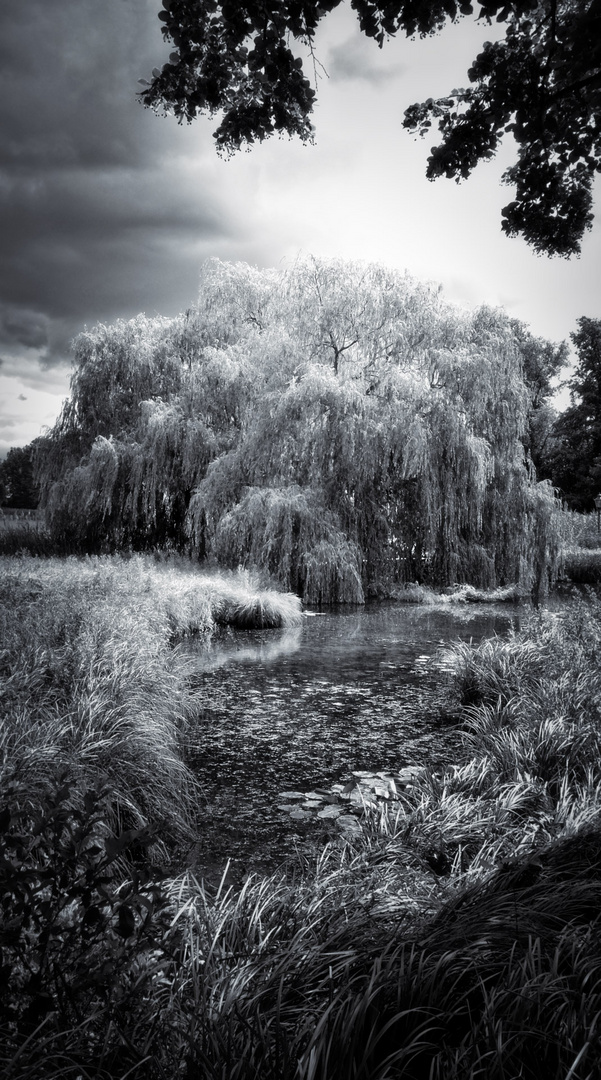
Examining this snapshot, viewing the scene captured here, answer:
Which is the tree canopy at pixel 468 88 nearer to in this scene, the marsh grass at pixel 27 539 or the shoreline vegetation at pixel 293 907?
the shoreline vegetation at pixel 293 907

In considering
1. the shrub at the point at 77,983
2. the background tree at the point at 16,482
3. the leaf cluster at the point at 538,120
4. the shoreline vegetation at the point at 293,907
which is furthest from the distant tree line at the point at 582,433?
the shrub at the point at 77,983

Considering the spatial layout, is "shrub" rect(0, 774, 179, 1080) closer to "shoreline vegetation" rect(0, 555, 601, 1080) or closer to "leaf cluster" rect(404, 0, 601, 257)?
"shoreline vegetation" rect(0, 555, 601, 1080)

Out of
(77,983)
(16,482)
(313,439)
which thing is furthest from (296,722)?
(16,482)

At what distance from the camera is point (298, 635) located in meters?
11.1

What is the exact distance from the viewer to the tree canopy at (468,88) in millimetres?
3057

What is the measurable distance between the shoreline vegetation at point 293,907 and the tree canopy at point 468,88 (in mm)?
3205

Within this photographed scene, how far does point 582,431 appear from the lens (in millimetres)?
29906

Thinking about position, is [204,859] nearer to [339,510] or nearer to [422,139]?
[422,139]

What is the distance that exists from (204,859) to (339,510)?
11453 mm

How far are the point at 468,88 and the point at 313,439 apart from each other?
1038cm

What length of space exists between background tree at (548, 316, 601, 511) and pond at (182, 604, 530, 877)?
2104 cm

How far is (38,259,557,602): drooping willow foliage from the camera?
14164mm

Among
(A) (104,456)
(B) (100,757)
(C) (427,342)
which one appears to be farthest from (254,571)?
(B) (100,757)

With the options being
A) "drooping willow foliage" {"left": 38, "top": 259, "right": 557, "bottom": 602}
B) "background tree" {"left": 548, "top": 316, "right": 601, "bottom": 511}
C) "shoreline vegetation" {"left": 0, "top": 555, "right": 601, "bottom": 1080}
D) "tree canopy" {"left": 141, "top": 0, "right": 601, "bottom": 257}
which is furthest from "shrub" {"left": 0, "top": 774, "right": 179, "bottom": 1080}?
"background tree" {"left": 548, "top": 316, "right": 601, "bottom": 511}
